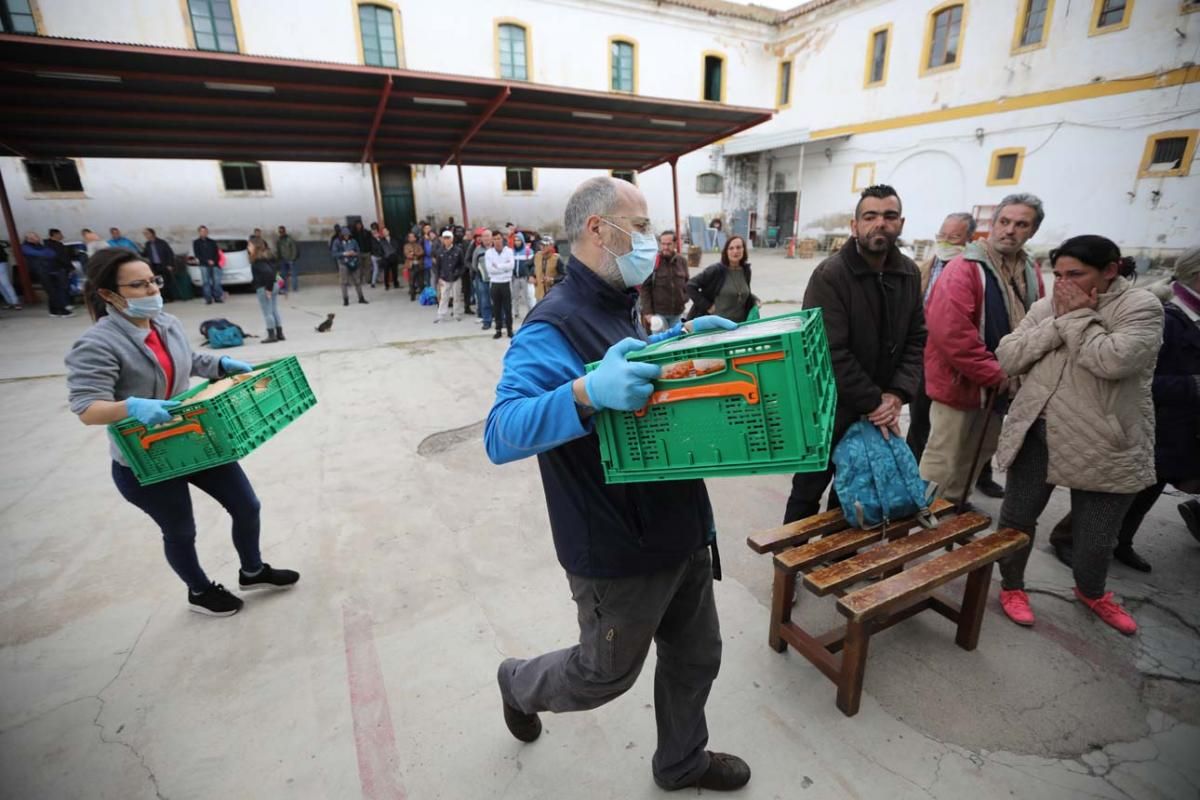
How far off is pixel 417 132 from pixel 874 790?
15655 millimetres

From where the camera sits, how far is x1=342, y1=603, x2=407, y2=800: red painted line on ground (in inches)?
81.6

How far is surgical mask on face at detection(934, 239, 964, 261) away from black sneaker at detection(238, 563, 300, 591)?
5.26 m

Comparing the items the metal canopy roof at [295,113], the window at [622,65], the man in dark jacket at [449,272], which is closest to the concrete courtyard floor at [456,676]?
the man in dark jacket at [449,272]

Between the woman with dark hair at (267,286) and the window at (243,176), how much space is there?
10.3 m

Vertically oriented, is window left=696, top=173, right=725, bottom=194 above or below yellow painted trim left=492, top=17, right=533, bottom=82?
below

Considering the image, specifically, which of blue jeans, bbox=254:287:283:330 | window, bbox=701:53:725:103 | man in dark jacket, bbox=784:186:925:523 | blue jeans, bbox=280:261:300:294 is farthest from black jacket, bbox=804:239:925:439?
window, bbox=701:53:725:103

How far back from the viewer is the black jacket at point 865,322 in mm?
2670

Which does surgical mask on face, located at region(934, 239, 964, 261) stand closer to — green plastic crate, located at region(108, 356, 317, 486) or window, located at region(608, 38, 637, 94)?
green plastic crate, located at region(108, 356, 317, 486)

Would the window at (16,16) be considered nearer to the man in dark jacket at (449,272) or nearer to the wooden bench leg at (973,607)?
the man in dark jacket at (449,272)

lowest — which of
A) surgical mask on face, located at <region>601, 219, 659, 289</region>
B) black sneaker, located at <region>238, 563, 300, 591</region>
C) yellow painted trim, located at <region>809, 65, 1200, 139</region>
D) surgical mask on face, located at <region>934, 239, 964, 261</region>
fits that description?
black sneaker, located at <region>238, 563, 300, 591</region>

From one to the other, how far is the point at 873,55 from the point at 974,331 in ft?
80.1

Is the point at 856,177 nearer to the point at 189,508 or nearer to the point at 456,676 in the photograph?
the point at 456,676

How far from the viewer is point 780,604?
2590 millimetres

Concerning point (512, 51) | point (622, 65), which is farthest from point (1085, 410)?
point (622, 65)
